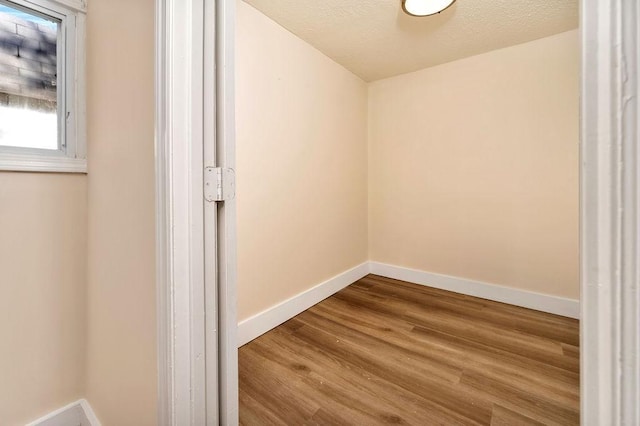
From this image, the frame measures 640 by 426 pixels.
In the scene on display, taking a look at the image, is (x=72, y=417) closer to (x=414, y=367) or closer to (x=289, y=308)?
(x=289, y=308)

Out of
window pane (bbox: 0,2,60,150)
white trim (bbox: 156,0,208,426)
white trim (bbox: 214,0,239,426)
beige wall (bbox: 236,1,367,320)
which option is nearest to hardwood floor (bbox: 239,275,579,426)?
beige wall (bbox: 236,1,367,320)

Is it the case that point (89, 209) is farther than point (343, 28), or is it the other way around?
point (343, 28)

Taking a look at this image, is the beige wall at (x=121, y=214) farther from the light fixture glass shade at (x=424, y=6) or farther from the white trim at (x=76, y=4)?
the light fixture glass shade at (x=424, y=6)

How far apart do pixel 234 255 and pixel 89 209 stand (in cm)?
77

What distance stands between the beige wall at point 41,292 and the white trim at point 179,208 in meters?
0.71

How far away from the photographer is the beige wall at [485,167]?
82.1 inches

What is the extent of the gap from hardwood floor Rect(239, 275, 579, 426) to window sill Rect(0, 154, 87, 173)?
1259 mm

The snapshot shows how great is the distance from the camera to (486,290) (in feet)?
7.95

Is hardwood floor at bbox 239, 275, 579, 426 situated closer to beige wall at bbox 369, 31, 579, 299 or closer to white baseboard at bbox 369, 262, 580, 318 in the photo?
white baseboard at bbox 369, 262, 580, 318

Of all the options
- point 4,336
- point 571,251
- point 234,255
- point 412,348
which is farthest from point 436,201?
point 4,336

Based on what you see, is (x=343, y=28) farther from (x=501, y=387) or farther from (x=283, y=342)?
(x=501, y=387)

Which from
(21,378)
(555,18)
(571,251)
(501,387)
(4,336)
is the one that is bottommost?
(501,387)

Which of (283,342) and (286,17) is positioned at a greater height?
(286,17)

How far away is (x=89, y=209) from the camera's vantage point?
3.68 feet
